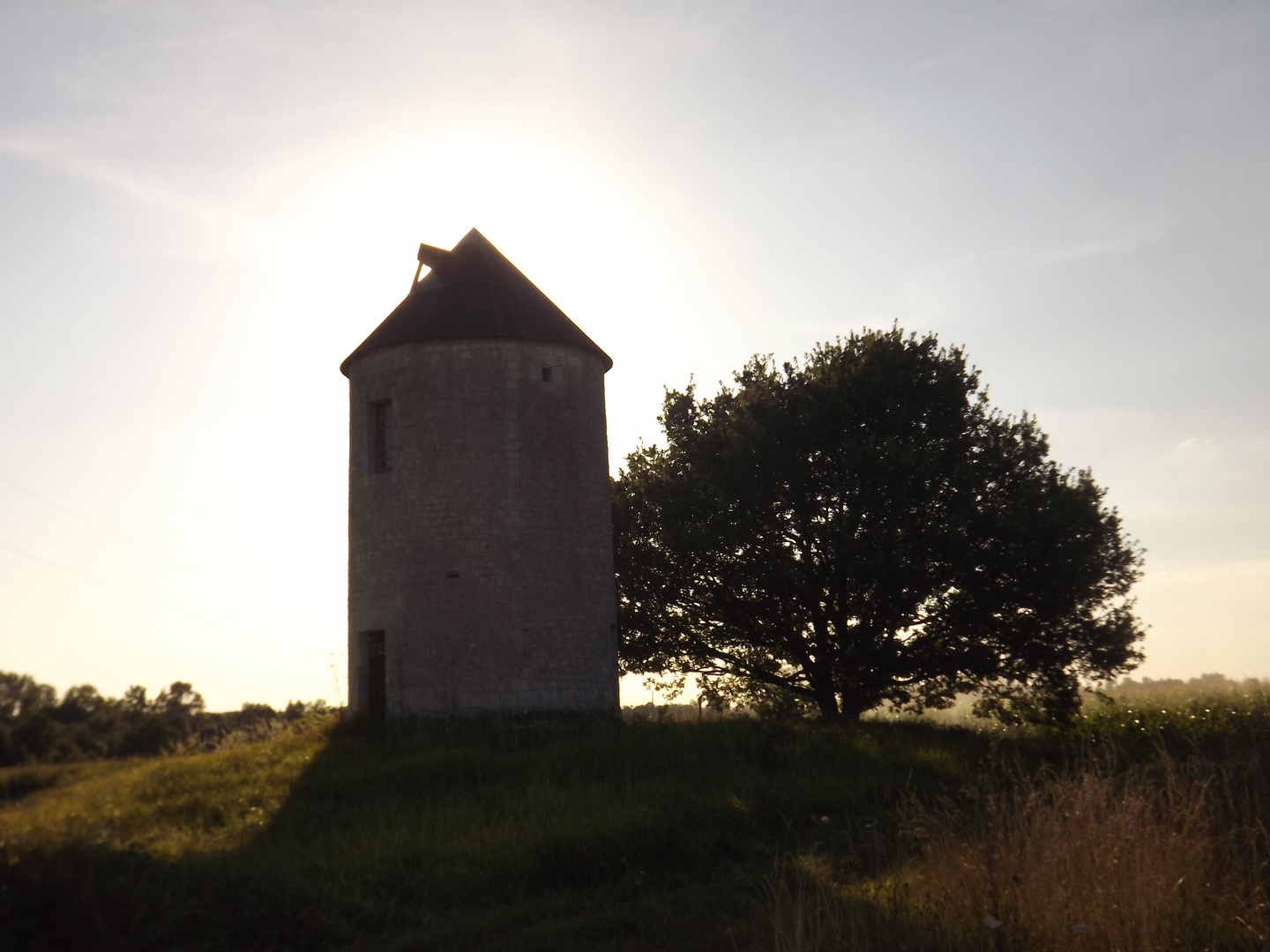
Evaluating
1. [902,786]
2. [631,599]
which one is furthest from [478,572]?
[902,786]

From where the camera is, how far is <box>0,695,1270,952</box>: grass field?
7016 mm

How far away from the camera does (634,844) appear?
35.5 ft

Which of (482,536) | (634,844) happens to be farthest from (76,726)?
(482,536)

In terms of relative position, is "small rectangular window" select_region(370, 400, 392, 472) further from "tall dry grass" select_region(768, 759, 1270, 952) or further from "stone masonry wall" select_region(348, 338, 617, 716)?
"tall dry grass" select_region(768, 759, 1270, 952)

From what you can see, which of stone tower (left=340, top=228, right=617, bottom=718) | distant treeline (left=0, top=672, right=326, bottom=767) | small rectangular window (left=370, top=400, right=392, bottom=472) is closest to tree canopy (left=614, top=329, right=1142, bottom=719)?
stone tower (left=340, top=228, right=617, bottom=718)

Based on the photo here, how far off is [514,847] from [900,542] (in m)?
11.4

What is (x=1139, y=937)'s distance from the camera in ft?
21.0

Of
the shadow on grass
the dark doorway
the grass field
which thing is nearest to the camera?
the grass field

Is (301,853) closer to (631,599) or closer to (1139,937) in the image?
(1139,937)

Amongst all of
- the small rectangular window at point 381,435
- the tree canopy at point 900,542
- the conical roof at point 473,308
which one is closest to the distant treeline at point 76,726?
the small rectangular window at point 381,435

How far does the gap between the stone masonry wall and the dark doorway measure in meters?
0.13

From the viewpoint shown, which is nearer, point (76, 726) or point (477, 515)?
point (76, 726)

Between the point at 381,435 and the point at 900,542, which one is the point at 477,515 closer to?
the point at 381,435

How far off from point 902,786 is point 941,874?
5824mm
